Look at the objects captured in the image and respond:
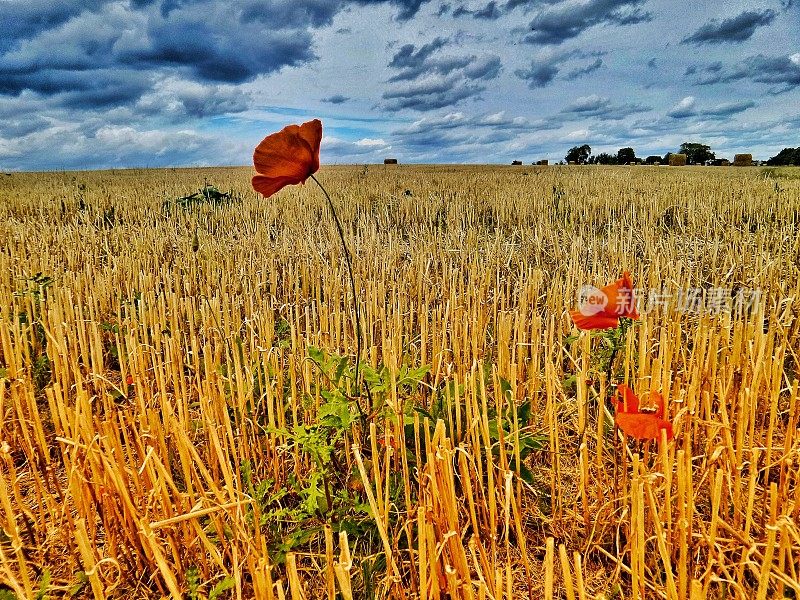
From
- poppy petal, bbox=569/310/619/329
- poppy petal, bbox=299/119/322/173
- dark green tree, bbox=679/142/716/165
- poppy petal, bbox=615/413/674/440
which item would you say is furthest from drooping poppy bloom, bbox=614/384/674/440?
dark green tree, bbox=679/142/716/165

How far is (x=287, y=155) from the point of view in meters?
1.38

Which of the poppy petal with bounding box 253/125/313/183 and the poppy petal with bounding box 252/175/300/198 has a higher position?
the poppy petal with bounding box 253/125/313/183

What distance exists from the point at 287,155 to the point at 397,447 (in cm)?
93

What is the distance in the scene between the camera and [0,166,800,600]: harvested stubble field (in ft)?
4.18

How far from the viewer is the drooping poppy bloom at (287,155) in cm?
133

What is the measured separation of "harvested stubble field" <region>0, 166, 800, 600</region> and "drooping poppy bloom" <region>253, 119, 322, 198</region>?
58 cm

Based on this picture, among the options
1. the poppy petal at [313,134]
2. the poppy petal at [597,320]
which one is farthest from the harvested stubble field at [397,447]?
the poppy petal at [313,134]

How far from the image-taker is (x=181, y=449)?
60.2 inches

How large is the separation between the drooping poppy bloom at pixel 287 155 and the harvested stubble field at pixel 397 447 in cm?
58

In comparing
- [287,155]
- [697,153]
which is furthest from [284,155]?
[697,153]

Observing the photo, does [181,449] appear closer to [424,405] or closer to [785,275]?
[424,405]

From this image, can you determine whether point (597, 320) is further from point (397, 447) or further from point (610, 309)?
point (397, 447)

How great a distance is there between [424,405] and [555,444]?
69 cm

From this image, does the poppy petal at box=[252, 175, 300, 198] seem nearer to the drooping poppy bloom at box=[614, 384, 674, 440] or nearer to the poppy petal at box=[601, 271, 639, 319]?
the poppy petal at box=[601, 271, 639, 319]
